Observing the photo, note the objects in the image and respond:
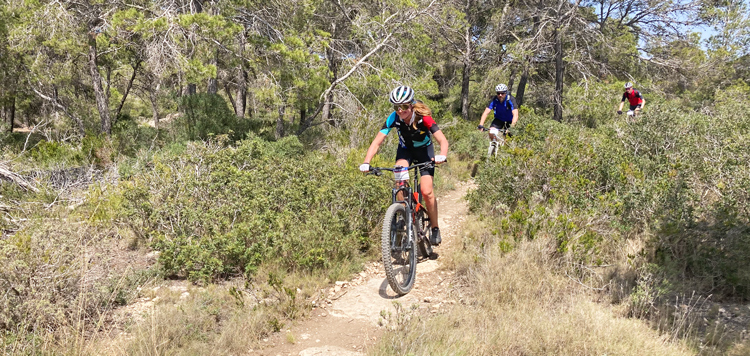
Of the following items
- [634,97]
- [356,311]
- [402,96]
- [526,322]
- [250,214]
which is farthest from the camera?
[634,97]

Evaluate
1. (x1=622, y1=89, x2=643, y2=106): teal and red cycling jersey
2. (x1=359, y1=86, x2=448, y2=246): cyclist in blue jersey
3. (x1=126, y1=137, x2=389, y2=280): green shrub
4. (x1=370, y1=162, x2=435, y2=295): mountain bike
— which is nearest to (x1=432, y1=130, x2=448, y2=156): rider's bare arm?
→ (x1=359, y1=86, x2=448, y2=246): cyclist in blue jersey

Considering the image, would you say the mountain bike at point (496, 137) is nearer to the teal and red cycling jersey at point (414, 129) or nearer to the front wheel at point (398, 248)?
the teal and red cycling jersey at point (414, 129)

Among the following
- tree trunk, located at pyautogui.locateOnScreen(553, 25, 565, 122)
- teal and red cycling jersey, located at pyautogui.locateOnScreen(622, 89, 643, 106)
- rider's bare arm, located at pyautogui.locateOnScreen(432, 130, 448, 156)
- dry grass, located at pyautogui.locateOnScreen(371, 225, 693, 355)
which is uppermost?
tree trunk, located at pyautogui.locateOnScreen(553, 25, 565, 122)

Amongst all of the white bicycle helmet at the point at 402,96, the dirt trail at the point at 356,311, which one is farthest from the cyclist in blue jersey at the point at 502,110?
the white bicycle helmet at the point at 402,96

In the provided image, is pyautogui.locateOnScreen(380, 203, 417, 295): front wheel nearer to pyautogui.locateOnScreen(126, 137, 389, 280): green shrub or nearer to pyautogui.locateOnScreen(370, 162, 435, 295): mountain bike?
pyautogui.locateOnScreen(370, 162, 435, 295): mountain bike

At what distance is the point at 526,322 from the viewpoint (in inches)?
128

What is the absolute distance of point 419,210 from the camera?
4762 millimetres

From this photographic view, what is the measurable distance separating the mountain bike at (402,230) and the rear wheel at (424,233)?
5 cm

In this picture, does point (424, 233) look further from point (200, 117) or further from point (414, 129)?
point (200, 117)

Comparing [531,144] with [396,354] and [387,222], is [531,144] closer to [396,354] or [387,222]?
[387,222]

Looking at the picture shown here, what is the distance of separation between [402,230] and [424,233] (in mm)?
779

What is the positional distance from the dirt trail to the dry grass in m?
0.37

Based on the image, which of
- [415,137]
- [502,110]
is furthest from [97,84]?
[502,110]

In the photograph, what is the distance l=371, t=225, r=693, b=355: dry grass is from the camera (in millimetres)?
2971
